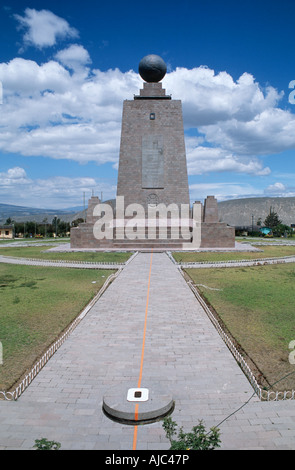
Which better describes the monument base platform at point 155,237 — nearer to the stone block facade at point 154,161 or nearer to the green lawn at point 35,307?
the stone block facade at point 154,161

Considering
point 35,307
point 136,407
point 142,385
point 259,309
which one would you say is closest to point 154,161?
point 35,307

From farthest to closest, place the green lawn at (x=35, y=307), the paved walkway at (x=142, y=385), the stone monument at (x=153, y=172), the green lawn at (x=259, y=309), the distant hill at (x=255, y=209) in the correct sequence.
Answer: the distant hill at (x=255, y=209) → the stone monument at (x=153, y=172) → the green lawn at (x=35, y=307) → the green lawn at (x=259, y=309) → the paved walkway at (x=142, y=385)

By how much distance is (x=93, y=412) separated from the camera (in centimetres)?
556

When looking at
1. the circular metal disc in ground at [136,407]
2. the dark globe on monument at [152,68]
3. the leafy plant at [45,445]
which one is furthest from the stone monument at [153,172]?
the leafy plant at [45,445]

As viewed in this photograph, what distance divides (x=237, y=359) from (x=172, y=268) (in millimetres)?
12229

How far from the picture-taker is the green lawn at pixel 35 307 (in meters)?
7.77

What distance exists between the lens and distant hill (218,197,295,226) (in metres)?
142

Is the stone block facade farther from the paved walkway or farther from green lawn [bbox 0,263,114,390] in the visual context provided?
the paved walkway

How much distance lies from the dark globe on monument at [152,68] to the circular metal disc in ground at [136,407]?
111 feet

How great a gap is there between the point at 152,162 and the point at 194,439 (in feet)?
100

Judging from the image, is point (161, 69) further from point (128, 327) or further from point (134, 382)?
point (134, 382)

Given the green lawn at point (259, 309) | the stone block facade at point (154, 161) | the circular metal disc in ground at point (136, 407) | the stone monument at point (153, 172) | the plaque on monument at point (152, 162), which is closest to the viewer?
the circular metal disc in ground at point (136, 407)

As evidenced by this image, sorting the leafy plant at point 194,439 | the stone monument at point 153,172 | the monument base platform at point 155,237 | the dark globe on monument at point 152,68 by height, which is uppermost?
the dark globe on monument at point 152,68
